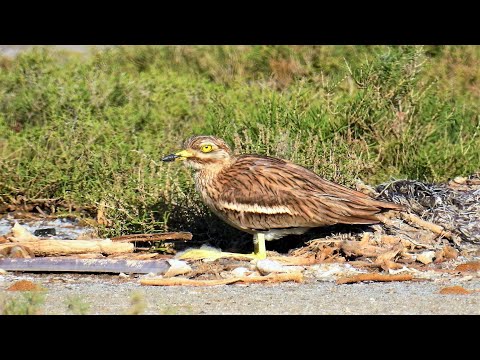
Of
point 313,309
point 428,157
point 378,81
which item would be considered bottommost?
point 313,309

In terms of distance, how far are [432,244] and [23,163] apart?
3.74 m

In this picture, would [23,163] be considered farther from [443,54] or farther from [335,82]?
[443,54]

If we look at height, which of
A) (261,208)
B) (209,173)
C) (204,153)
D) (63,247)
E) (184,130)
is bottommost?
(63,247)

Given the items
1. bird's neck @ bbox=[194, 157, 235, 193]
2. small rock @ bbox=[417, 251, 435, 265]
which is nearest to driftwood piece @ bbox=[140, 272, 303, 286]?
small rock @ bbox=[417, 251, 435, 265]

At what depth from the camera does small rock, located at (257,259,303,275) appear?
774 cm

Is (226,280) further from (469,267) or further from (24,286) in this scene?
(469,267)

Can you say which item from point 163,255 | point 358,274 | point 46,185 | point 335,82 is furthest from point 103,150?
point 358,274

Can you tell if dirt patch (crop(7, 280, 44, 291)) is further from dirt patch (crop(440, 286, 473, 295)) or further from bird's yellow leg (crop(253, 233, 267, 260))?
dirt patch (crop(440, 286, 473, 295))

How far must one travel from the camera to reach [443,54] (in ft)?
44.2

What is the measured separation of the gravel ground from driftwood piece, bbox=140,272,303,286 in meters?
0.07

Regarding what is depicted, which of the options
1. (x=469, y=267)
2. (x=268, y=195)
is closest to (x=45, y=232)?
(x=268, y=195)

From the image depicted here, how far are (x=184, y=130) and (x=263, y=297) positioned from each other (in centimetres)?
438

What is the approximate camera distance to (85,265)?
7.85m

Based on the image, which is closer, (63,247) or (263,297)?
(263,297)
